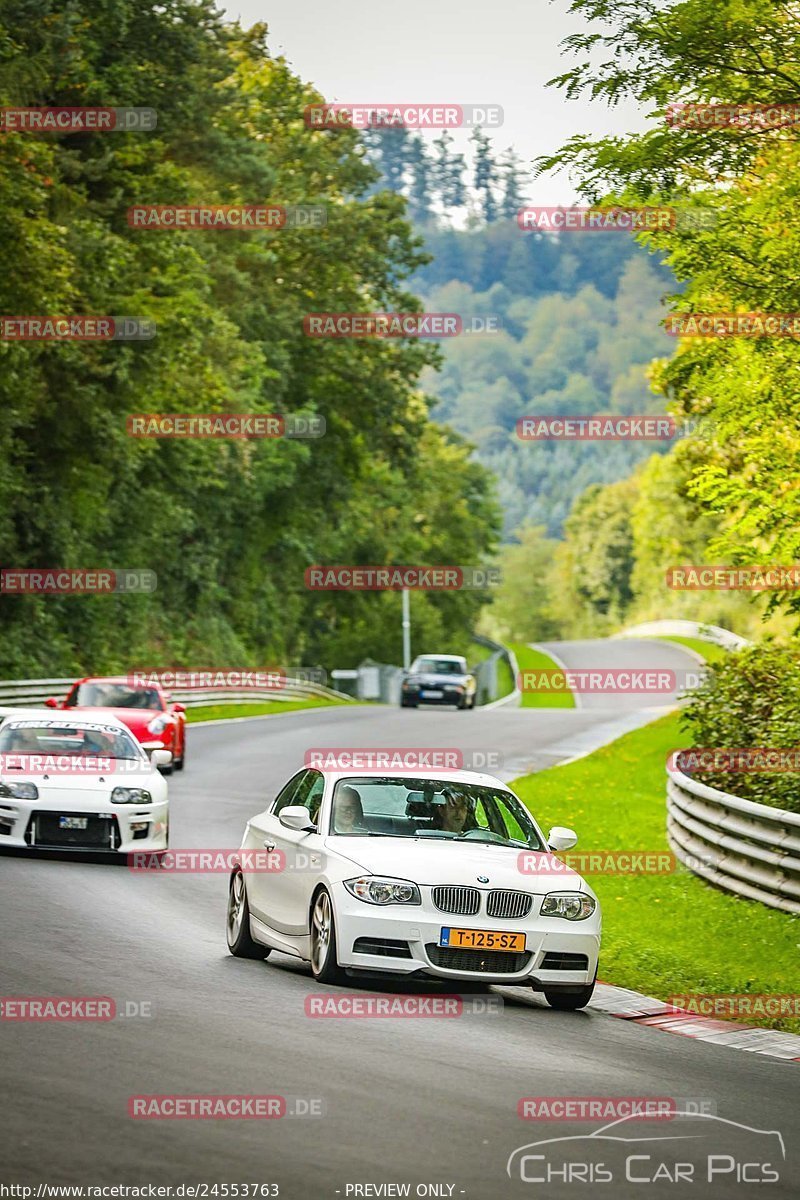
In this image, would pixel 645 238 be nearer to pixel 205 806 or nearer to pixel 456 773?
pixel 456 773

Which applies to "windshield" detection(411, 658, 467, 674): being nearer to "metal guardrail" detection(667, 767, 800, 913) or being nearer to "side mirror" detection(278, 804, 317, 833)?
"metal guardrail" detection(667, 767, 800, 913)

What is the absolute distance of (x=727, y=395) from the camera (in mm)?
16953

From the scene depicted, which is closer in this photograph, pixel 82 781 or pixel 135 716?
pixel 82 781

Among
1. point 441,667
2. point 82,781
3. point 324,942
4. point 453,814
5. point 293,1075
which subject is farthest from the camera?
point 441,667

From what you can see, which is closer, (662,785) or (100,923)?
(100,923)

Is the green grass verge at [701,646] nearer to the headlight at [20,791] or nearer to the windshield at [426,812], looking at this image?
the headlight at [20,791]

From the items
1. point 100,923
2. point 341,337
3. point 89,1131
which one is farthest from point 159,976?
point 341,337

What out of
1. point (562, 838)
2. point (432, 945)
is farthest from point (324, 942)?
point (562, 838)

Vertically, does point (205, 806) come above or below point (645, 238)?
below

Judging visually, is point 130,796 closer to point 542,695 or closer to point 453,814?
point 453,814

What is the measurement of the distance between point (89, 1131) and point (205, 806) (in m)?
18.0

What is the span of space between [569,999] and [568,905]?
615 mm

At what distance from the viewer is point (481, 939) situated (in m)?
11.2

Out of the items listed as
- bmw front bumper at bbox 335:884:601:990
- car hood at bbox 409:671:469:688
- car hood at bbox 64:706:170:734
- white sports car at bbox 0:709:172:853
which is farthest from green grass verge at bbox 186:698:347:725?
bmw front bumper at bbox 335:884:601:990
